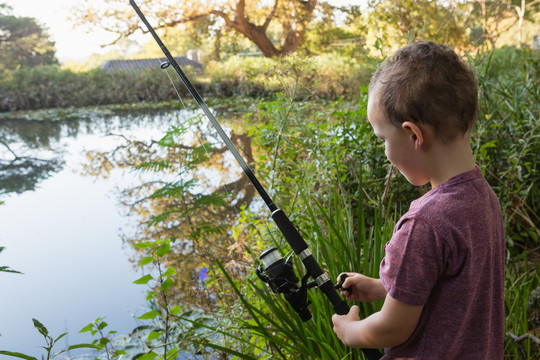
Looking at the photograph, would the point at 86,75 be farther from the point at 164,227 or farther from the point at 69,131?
the point at 164,227

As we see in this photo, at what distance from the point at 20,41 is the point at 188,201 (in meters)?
20.0

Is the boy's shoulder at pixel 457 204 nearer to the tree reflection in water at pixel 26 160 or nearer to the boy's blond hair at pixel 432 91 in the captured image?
the boy's blond hair at pixel 432 91

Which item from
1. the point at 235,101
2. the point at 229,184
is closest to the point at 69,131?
the point at 235,101

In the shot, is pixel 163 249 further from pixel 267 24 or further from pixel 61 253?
pixel 267 24

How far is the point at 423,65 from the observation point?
2.91 ft

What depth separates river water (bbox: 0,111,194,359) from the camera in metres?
2.92

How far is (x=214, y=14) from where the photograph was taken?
51.6 feet

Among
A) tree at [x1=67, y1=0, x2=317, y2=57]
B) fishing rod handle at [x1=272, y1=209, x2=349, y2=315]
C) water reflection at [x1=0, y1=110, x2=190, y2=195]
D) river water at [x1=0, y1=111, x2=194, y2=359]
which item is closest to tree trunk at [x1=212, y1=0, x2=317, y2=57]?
tree at [x1=67, y1=0, x2=317, y2=57]

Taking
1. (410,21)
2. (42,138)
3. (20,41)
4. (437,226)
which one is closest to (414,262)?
(437,226)

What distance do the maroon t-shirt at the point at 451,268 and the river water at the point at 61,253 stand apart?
1.12 meters

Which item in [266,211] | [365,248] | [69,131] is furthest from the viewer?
[69,131]

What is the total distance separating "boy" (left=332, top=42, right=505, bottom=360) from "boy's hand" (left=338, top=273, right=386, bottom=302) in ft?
0.54

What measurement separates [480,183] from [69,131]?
389 inches

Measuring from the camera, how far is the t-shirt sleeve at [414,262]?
86 cm
